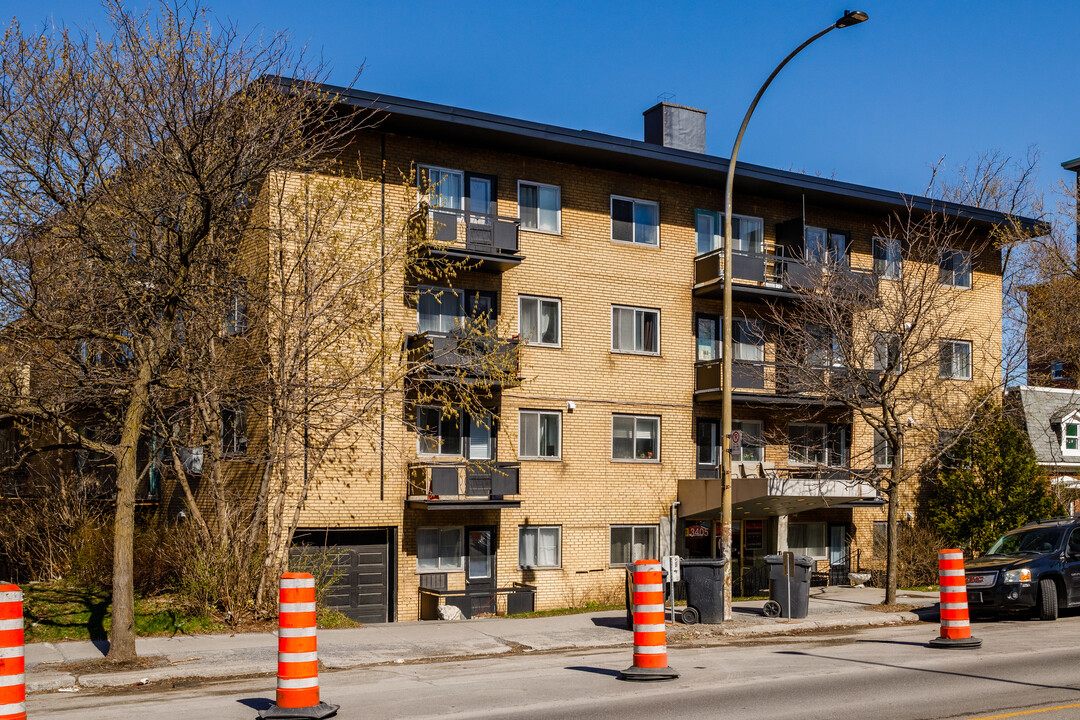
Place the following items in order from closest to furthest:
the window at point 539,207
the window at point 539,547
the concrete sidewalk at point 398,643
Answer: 1. the concrete sidewalk at point 398,643
2. the window at point 539,547
3. the window at point 539,207

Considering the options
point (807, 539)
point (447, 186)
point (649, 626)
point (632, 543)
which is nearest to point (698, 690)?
point (649, 626)

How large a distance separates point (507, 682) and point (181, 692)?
12.0ft

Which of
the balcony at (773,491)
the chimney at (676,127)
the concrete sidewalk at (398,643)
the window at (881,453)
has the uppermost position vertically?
the chimney at (676,127)

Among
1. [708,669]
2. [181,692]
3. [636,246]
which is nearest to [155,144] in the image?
[181,692]

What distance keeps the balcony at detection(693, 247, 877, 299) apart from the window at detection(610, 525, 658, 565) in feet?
20.6

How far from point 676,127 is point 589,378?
8140mm

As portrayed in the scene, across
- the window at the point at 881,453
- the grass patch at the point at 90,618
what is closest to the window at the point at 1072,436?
the window at the point at 881,453

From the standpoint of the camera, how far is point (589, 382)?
25359 millimetres

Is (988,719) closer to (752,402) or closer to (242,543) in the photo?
(242,543)

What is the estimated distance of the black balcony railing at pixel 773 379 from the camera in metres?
23.3

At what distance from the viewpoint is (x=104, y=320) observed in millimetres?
14562

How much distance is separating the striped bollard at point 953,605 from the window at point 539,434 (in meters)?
11.8

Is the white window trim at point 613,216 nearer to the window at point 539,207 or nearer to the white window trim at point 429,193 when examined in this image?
the window at point 539,207

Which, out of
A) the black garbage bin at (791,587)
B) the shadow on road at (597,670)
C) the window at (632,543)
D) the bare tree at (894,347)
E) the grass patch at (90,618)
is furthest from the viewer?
the window at (632,543)
